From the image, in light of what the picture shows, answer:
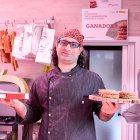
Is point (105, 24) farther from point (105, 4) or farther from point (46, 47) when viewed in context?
point (46, 47)

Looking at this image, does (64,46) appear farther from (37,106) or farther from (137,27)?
(137,27)

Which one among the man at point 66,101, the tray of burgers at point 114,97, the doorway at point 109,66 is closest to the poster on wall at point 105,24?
the doorway at point 109,66

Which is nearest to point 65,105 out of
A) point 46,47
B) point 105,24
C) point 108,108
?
point 108,108

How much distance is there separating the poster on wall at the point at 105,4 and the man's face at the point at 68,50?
94 cm

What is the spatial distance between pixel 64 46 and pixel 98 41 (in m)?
0.92

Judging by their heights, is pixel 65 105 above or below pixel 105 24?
below

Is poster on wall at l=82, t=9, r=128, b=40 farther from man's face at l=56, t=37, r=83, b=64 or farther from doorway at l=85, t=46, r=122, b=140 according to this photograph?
man's face at l=56, t=37, r=83, b=64

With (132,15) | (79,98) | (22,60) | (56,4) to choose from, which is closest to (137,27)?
(132,15)

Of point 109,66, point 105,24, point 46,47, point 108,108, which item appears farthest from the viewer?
point 109,66

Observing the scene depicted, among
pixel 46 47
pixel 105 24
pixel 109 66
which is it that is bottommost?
pixel 109 66

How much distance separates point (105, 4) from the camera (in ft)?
7.00

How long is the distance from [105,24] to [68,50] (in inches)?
37.6

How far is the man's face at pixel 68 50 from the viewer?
4.13ft

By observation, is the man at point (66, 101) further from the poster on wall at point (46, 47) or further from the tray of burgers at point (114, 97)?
the poster on wall at point (46, 47)
